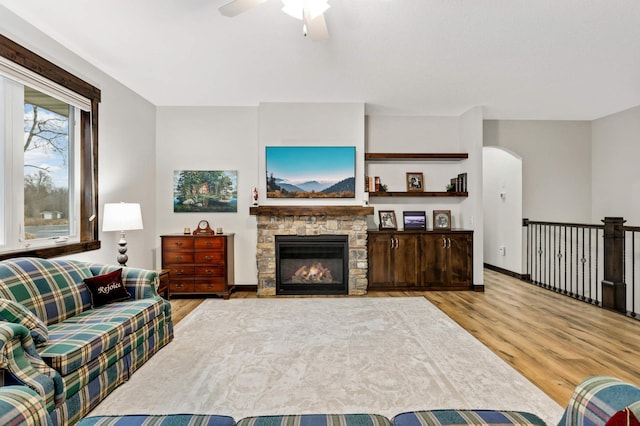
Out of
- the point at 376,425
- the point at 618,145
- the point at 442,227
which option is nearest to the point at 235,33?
the point at 376,425

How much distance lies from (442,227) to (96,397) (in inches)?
193

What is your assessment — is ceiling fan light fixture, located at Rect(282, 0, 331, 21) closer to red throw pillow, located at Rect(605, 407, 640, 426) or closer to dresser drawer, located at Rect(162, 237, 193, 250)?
red throw pillow, located at Rect(605, 407, 640, 426)

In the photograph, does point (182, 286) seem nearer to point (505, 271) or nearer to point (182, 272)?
point (182, 272)

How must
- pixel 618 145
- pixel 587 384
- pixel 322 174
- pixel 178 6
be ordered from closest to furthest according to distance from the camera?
pixel 587 384, pixel 178 6, pixel 322 174, pixel 618 145

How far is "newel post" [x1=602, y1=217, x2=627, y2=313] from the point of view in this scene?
4117 mm

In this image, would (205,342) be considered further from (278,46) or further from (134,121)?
(134,121)

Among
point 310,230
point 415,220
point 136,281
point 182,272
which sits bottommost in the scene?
point 182,272

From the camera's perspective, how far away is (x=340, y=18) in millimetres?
2770

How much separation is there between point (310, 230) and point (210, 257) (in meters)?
1.44

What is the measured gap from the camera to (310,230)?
502cm

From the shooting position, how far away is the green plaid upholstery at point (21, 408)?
1105mm

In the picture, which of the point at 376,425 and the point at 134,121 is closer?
the point at 376,425

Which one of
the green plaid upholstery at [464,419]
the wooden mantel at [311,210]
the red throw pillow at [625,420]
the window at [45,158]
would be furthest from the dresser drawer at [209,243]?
the red throw pillow at [625,420]

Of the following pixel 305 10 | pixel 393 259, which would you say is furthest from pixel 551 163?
pixel 305 10
